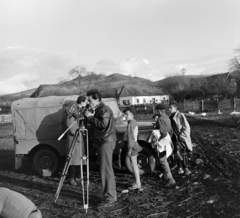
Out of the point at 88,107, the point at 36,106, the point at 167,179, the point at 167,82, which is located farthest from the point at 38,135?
the point at 167,82

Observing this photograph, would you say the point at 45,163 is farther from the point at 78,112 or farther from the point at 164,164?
the point at 164,164

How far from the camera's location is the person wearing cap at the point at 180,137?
691 cm

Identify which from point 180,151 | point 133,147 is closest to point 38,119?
point 133,147

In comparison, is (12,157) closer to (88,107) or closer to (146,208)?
(88,107)

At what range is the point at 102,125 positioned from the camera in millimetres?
5125

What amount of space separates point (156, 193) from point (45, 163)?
332 centimetres

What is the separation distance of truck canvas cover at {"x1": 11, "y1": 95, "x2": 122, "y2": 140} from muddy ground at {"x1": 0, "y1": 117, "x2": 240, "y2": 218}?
3.69 ft

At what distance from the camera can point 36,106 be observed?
7902 millimetres

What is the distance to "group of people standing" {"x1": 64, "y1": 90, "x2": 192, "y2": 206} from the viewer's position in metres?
5.17

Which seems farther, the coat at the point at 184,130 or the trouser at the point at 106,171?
the coat at the point at 184,130

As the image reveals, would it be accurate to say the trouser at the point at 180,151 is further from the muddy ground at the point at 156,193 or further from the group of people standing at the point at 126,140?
the muddy ground at the point at 156,193

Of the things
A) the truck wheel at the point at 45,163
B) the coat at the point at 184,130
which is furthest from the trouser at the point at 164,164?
the truck wheel at the point at 45,163

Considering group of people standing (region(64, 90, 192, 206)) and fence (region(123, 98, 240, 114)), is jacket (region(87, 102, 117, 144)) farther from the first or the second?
fence (region(123, 98, 240, 114))

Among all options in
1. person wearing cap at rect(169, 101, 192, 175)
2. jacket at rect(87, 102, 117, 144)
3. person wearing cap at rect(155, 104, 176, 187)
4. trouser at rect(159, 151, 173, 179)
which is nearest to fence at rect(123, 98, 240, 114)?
person wearing cap at rect(169, 101, 192, 175)
